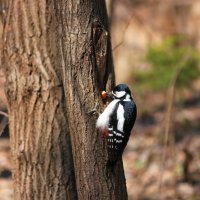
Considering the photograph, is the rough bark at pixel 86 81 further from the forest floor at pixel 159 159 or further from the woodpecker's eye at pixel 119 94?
the forest floor at pixel 159 159

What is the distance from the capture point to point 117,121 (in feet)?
13.1

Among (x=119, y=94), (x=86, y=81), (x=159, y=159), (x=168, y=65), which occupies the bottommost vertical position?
(x=159, y=159)

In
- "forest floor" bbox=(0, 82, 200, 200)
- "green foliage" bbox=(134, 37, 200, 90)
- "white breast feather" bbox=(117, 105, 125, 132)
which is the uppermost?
"white breast feather" bbox=(117, 105, 125, 132)

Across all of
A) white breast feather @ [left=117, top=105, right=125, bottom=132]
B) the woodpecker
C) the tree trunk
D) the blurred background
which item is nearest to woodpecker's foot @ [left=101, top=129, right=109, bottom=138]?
the woodpecker

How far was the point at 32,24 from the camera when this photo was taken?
4543mm

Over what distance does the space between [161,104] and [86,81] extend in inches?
312

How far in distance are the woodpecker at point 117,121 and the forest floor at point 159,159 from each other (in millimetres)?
2234

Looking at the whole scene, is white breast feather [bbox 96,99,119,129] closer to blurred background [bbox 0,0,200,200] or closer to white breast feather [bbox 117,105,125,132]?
white breast feather [bbox 117,105,125,132]

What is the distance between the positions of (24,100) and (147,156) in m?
4.51

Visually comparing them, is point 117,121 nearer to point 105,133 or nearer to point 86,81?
point 105,133

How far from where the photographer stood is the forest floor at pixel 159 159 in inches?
295

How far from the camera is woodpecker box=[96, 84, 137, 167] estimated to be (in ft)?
12.5

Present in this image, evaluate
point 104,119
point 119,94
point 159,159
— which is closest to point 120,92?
point 119,94

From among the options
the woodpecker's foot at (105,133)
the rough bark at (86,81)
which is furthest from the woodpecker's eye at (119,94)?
the woodpecker's foot at (105,133)
